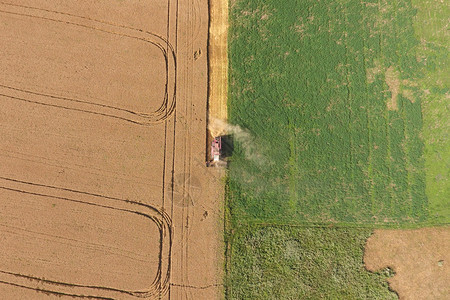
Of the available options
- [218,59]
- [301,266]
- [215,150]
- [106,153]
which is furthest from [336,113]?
[106,153]

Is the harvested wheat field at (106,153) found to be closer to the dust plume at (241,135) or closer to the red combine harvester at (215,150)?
the red combine harvester at (215,150)

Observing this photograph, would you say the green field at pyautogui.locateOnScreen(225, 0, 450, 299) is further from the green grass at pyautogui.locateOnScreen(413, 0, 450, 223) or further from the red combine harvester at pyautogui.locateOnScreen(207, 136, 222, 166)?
the red combine harvester at pyautogui.locateOnScreen(207, 136, 222, 166)

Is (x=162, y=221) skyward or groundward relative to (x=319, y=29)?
groundward

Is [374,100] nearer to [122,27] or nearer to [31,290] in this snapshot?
[122,27]

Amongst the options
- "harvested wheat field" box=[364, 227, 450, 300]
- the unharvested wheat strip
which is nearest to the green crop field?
the unharvested wheat strip

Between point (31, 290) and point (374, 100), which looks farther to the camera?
point (374, 100)

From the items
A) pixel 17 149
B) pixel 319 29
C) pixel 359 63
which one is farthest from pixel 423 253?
pixel 17 149

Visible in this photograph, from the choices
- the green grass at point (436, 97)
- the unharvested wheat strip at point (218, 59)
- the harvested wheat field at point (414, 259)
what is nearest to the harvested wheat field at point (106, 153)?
the unharvested wheat strip at point (218, 59)
